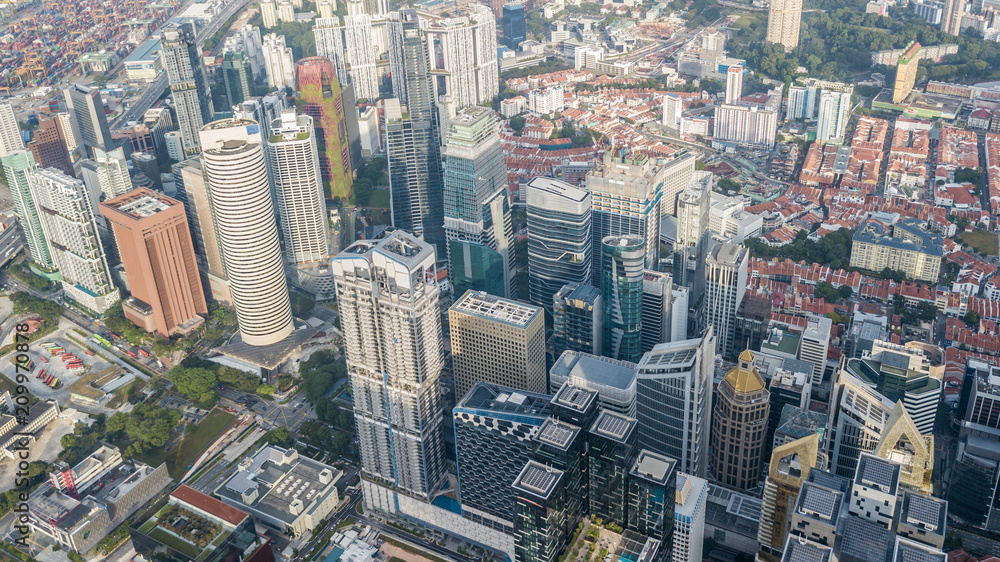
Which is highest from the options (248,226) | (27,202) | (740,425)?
(248,226)

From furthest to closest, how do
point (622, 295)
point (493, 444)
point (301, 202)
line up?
point (301, 202), point (622, 295), point (493, 444)

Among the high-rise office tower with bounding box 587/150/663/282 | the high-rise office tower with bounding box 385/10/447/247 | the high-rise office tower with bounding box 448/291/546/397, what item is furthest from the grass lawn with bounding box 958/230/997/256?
the high-rise office tower with bounding box 385/10/447/247

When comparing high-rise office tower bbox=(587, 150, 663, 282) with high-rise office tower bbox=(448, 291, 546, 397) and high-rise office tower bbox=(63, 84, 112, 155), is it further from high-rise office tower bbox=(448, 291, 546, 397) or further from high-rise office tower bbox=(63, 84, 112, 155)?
high-rise office tower bbox=(63, 84, 112, 155)

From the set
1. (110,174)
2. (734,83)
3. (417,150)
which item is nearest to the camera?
(417,150)

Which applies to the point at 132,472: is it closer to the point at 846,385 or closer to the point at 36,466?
the point at 36,466

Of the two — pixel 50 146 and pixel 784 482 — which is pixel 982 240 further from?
pixel 50 146

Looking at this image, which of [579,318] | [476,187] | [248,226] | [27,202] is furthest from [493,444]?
[27,202]

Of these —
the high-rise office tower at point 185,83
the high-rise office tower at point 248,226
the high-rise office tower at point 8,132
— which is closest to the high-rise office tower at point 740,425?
the high-rise office tower at point 248,226
